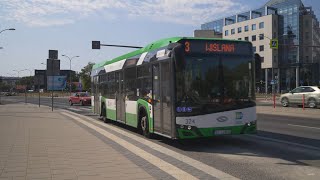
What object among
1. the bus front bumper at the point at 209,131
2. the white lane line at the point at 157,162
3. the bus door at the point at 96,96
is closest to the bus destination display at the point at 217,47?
the bus front bumper at the point at 209,131

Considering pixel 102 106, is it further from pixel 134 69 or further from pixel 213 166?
pixel 213 166

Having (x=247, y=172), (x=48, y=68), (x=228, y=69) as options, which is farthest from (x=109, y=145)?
(x=48, y=68)

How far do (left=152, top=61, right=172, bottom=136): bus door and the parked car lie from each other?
2204cm

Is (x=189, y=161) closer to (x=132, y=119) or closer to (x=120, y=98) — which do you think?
(x=132, y=119)

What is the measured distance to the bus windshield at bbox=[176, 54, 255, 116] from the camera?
10.9 m

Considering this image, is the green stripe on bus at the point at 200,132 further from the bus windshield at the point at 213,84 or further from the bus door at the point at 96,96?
the bus door at the point at 96,96

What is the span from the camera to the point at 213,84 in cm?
1108

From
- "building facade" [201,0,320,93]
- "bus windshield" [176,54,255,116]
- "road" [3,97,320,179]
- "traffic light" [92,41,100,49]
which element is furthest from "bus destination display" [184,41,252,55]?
"building facade" [201,0,320,93]

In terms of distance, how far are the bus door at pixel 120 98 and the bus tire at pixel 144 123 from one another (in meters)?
2.34

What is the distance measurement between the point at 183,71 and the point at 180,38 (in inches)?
35.5

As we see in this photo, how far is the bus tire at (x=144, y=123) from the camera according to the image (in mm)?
13578

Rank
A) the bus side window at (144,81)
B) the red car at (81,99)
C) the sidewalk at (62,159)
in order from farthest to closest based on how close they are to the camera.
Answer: the red car at (81,99)
the bus side window at (144,81)
the sidewalk at (62,159)

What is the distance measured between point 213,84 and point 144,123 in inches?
140

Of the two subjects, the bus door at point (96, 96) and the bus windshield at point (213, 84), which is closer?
the bus windshield at point (213, 84)
